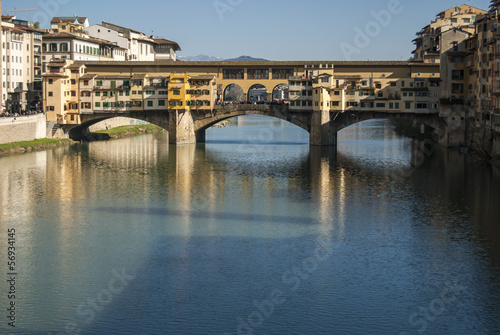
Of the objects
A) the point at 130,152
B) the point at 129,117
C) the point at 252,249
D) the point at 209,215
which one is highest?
the point at 129,117

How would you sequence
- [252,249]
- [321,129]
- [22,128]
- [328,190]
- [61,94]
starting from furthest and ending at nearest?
[61,94] < [321,129] < [22,128] < [328,190] < [252,249]

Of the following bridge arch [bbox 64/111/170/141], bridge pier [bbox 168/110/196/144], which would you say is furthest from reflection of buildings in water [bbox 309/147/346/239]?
bridge arch [bbox 64/111/170/141]

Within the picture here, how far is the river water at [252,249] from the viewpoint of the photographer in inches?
898

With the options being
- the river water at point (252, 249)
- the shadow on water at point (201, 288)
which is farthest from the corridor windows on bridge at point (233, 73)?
the shadow on water at point (201, 288)

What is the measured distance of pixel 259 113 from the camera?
72.1m

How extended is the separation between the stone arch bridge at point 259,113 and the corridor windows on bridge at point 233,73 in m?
4.27

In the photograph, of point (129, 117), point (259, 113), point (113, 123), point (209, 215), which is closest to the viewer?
point (209, 215)

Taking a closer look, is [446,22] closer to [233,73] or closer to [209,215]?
[233,73]

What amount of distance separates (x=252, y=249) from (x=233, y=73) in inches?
1873

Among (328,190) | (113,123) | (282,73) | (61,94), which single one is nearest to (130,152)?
(61,94)

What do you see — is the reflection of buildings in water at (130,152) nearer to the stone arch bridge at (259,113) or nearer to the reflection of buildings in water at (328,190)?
the stone arch bridge at (259,113)

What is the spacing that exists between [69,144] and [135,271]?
47.6 meters

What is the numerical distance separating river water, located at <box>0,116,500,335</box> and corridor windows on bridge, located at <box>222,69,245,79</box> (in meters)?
21.6

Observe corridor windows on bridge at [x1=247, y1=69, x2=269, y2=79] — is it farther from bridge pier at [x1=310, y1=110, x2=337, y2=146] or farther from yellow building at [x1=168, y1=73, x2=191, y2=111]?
bridge pier at [x1=310, y1=110, x2=337, y2=146]
